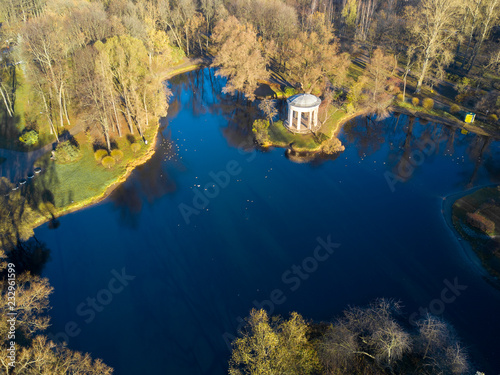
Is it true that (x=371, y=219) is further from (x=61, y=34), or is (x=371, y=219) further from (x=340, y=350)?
(x=61, y=34)

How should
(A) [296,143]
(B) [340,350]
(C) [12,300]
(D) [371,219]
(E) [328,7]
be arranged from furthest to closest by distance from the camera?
1. (E) [328,7]
2. (A) [296,143]
3. (D) [371,219]
4. (C) [12,300]
5. (B) [340,350]

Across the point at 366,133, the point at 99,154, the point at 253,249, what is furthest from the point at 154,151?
the point at 366,133

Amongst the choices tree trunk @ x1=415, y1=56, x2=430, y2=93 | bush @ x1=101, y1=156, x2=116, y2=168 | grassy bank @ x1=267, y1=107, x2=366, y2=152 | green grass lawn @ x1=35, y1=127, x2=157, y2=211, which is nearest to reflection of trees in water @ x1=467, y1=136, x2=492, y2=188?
tree trunk @ x1=415, y1=56, x2=430, y2=93

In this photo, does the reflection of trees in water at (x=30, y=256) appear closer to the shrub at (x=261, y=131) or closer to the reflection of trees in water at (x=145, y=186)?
the reflection of trees in water at (x=145, y=186)

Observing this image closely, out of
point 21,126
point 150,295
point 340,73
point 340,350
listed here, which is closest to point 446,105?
point 340,73

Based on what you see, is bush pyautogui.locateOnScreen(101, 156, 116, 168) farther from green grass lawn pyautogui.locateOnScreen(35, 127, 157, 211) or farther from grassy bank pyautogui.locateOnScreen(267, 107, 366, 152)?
grassy bank pyautogui.locateOnScreen(267, 107, 366, 152)

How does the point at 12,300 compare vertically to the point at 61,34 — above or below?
below

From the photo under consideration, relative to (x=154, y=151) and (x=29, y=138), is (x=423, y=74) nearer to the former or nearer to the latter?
(x=154, y=151)

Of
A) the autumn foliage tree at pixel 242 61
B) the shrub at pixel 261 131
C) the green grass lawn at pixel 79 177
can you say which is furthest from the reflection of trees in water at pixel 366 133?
the green grass lawn at pixel 79 177
